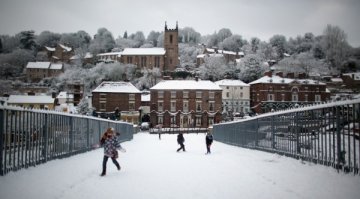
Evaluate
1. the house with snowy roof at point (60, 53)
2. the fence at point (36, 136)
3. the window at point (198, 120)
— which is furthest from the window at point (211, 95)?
the house with snowy roof at point (60, 53)

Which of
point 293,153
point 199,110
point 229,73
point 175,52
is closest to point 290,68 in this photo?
point 229,73

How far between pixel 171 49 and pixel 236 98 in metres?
51.5

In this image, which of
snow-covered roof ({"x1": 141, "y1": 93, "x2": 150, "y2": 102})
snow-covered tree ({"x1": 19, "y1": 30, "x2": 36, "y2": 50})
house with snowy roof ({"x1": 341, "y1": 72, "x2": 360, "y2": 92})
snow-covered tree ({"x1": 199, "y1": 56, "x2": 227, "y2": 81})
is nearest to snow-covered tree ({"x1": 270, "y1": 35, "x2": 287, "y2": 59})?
snow-covered tree ({"x1": 199, "y1": 56, "x2": 227, "y2": 81})

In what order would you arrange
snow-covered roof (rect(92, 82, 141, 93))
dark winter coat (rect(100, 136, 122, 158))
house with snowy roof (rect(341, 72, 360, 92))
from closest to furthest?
dark winter coat (rect(100, 136, 122, 158))
snow-covered roof (rect(92, 82, 141, 93))
house with snowy roof (rect(341, 72, 360, 92))

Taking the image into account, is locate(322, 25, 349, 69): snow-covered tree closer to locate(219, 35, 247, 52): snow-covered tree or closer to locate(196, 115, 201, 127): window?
locate(196, 115, 201, 127): window

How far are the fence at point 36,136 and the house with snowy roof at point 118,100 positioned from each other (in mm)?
59232

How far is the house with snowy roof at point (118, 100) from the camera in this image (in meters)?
78.9

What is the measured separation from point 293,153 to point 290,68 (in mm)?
114823

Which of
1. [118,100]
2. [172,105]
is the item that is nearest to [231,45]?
[172,105]

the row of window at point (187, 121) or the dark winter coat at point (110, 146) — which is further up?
the dark winter coat at point (110, 146)

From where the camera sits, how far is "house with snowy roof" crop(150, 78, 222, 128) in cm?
7962

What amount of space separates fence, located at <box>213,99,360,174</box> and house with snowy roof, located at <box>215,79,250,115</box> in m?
77.3

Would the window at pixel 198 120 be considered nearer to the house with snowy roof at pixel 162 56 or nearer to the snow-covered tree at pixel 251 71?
the snow-covered tree at pixel 251 71

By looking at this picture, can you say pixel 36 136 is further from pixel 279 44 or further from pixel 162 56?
pixel 279 44
